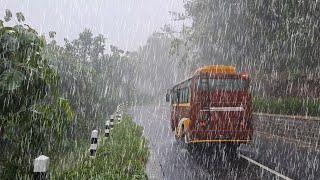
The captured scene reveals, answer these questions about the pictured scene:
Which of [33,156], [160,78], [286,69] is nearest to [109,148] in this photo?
[33,156]

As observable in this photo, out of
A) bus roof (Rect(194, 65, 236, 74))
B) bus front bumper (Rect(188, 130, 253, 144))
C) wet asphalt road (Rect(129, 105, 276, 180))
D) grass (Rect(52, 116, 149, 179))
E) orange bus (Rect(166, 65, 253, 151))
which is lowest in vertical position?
wet asphalt road (Rect(129, 105, 276, 180))

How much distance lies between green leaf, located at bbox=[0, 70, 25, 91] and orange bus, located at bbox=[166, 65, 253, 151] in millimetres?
9339

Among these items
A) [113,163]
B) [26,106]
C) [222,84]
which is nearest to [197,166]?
[113,163]

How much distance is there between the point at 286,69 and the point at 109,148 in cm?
1656

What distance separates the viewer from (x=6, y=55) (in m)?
5.11

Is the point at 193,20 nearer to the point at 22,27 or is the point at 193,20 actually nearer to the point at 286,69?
the point at 286,69

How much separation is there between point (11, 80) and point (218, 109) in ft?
31.4

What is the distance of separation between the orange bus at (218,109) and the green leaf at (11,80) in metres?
9.34

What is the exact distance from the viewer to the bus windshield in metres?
14.0

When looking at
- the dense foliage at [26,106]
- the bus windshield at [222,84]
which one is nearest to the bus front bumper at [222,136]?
the bus windshield at [222,84]

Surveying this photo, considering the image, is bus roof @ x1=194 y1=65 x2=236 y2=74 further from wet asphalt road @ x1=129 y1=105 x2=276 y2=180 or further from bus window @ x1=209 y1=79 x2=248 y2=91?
wet asphalt road @ x1=129 y1=105 x2=276 y2=180

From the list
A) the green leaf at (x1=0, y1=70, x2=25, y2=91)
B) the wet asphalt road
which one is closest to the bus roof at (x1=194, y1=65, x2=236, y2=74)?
the wet asphalt road

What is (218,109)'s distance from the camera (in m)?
13.6

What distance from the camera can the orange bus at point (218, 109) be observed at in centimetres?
1360
